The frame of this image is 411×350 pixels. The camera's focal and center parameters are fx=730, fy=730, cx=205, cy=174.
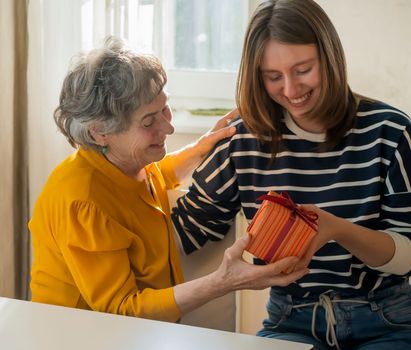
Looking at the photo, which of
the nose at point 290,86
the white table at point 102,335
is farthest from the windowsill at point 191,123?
the white table at point 102,335

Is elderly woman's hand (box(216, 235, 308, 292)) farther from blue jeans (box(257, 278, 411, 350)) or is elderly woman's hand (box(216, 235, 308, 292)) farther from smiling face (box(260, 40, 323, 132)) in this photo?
smiling face (box(260, 40, 323, 132))

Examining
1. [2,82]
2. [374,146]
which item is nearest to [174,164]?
[374,146]

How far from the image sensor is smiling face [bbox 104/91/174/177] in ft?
5.65

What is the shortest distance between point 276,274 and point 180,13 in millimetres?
1499

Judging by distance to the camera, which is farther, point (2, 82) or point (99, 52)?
point (2, 82)

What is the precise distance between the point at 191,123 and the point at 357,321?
1.17 meters

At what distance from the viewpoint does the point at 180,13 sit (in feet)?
8.93

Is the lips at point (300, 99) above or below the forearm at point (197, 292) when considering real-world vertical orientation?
above

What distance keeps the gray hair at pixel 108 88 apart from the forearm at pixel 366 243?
54 centimetres

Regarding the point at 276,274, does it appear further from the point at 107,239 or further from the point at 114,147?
the point at 114,147

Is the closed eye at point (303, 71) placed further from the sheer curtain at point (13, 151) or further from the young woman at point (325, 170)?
the sheer curtain at point (13, 151)

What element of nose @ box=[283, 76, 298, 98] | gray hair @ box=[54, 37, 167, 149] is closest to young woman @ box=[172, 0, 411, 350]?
nose @ box=[283, 76, 298, 98]

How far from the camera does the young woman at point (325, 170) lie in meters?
1.60

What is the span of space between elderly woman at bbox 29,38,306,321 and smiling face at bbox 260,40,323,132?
0.62ft
